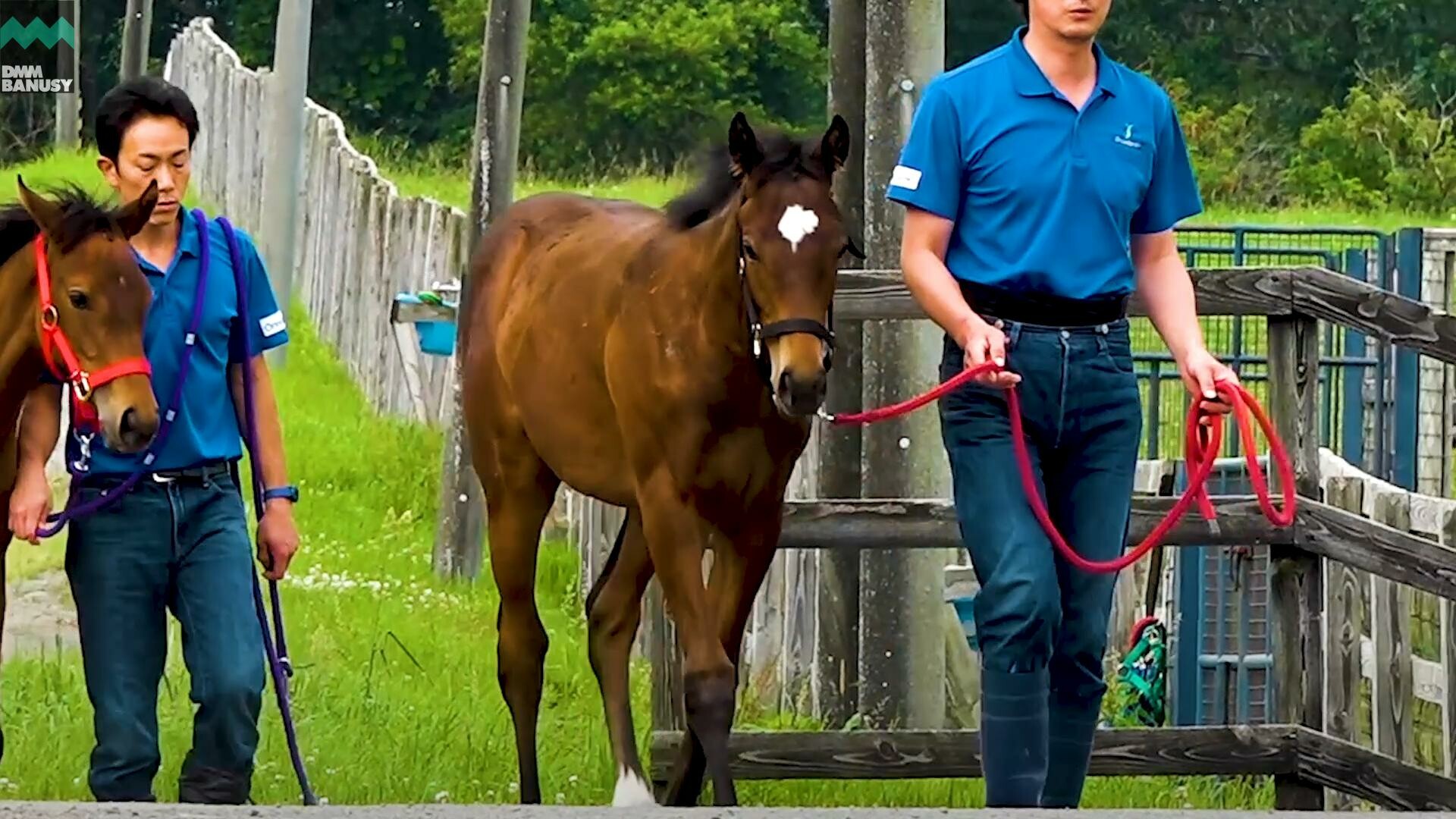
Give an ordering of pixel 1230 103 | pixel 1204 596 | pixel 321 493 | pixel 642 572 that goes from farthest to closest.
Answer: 1. pixel 1230 103
2. pixel 321 493
3. pixel 1204 596
4. pixel 642 572

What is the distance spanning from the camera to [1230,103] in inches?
1553

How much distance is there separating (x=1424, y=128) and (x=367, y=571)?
27.1 metres

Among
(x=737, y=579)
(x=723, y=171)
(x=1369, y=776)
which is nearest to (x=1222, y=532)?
(x=1369, y=776)

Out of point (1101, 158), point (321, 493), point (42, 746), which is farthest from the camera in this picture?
point (321, 493)

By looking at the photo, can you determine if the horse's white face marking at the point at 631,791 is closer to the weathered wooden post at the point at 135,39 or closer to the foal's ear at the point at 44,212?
the foal's ear at the point at 44,212

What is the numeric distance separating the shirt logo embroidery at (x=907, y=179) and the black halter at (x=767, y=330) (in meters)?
0.57

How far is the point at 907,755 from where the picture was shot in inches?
270

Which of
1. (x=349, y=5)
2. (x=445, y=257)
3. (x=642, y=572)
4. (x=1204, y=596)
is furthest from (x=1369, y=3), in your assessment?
(x=642, y=572)

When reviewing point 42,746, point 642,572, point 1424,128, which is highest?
point 1424,128

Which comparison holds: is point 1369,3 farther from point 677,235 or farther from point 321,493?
point 677,235

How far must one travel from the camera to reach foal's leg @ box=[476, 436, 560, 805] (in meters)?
7.36

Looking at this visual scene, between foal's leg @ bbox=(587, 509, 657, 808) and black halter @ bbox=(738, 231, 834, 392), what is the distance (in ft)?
3.90

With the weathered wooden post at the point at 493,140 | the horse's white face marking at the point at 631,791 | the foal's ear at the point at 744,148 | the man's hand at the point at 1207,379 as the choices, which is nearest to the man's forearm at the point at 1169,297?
the man's hand at the point at 1207,379

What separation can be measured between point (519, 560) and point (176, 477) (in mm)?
1996
